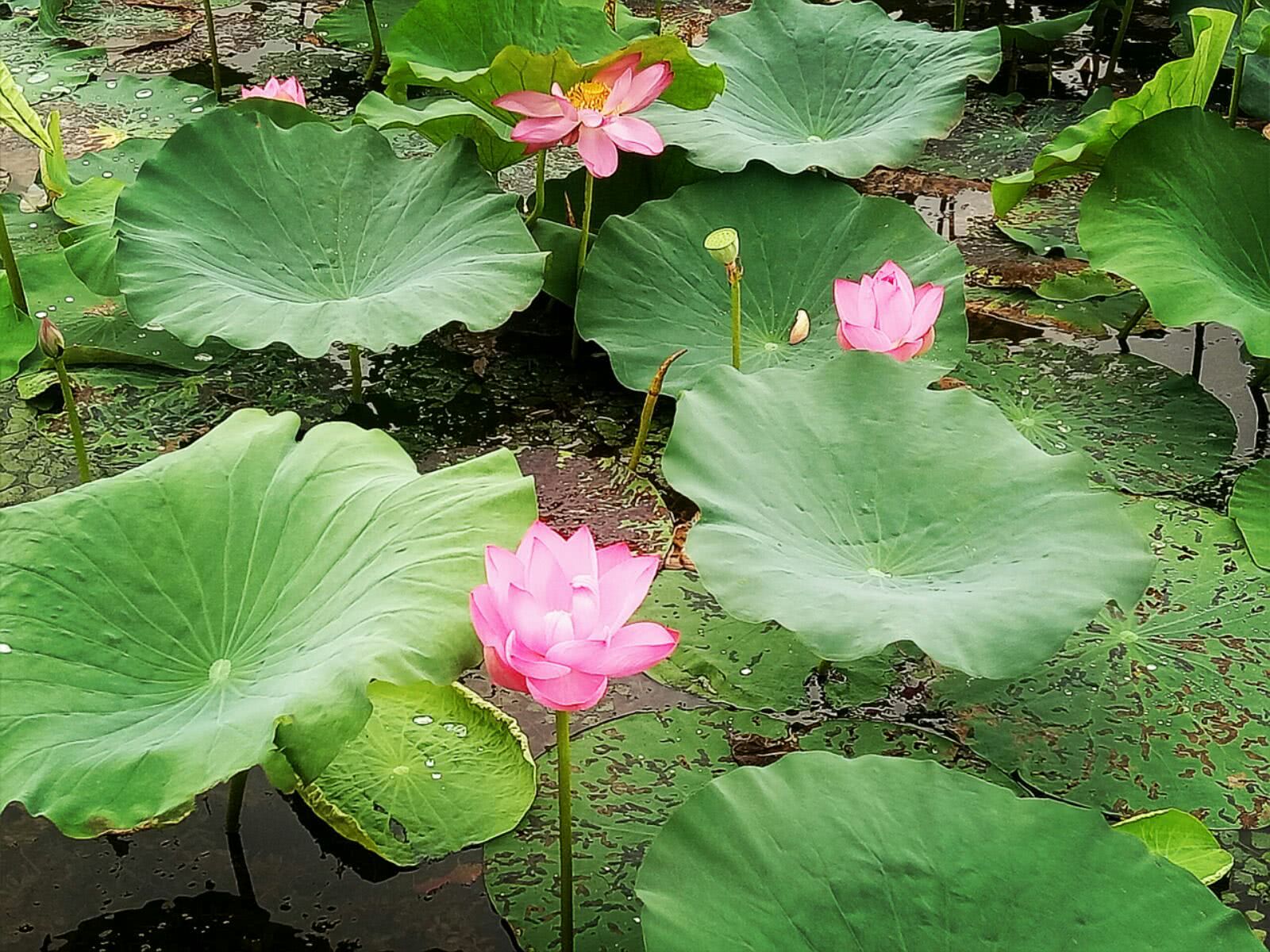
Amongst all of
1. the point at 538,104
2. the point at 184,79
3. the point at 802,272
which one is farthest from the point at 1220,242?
the point at 184,79

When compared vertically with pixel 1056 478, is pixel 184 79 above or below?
below

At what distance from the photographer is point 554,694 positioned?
39.6 inches

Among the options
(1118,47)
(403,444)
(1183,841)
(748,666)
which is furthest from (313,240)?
(1118,47)

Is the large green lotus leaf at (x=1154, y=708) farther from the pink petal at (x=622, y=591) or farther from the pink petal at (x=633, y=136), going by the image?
the pink petal at (x=633, y=136)

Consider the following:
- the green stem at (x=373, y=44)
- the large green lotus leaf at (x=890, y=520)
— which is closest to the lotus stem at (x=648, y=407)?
the large green lotus leaf at (x=890, y=520)

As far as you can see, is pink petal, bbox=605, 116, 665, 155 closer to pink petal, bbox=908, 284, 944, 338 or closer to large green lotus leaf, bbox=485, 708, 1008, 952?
pink petal, bbox=908, 284, 944, 338

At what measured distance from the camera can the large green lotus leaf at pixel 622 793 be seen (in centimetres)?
119

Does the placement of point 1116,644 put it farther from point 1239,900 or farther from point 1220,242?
point 1220,242

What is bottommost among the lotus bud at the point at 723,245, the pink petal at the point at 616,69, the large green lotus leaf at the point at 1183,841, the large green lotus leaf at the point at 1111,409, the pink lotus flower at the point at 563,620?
the large green lotus leaf at the point at 1111,409

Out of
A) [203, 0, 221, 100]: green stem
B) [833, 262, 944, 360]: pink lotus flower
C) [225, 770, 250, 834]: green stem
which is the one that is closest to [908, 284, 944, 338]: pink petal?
[833, 262, 944, 360]: pink lotus flower

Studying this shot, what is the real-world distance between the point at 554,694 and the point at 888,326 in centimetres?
75

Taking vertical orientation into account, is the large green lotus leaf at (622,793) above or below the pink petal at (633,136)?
below

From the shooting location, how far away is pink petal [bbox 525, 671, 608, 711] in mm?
1002

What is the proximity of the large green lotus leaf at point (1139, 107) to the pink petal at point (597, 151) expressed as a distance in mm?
651
